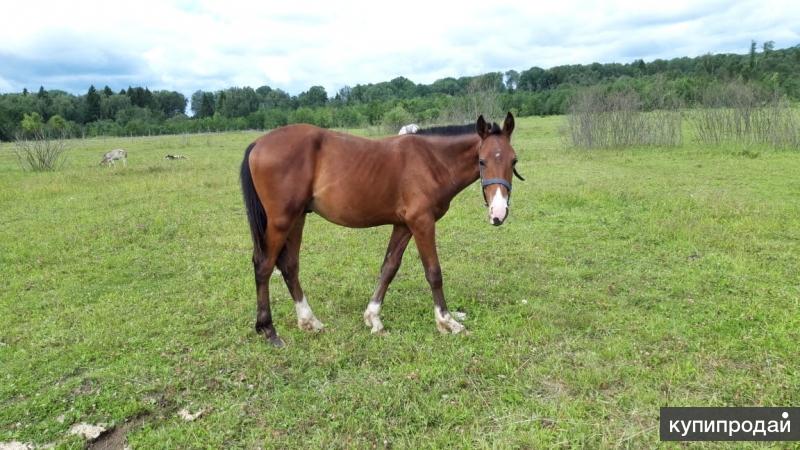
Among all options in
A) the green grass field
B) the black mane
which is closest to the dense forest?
the green grass field

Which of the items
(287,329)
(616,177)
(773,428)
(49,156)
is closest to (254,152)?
(287,329)

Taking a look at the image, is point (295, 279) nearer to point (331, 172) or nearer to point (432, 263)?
point (331, 172)

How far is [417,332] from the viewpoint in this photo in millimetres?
4605

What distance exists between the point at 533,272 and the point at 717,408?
3108mm

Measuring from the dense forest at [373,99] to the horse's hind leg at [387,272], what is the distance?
2062 centimetres

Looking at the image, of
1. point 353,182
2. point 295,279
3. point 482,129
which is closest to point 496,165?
point 482,129

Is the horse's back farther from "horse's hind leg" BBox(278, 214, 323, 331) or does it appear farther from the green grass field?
the green grass field

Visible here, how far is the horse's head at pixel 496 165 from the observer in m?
4.05

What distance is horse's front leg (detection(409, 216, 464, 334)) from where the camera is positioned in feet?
14.7

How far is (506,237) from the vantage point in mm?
7840

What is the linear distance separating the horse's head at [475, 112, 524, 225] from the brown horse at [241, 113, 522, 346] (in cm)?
2

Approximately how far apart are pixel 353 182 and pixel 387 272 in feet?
3.27

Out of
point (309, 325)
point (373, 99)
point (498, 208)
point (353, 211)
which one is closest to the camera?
point (498, 208)

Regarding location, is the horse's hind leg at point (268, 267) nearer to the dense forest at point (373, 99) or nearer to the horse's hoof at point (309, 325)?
the horse's hoof at point (309, 325)
